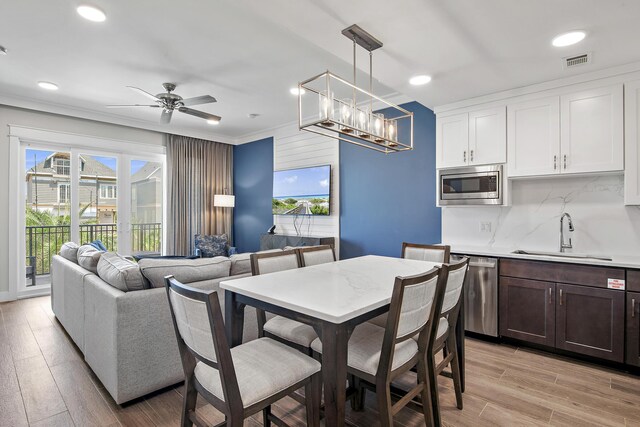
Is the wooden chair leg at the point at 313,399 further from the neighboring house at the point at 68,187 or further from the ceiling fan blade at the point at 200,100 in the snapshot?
the neighboring house at the point at 68,187

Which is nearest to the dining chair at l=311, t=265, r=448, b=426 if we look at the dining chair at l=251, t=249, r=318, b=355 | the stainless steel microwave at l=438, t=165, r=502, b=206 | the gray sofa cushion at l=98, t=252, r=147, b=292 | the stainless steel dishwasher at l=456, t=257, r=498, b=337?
the dining chair at l=251, t=249, r=318, b=355

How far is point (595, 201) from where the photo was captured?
10.2ft

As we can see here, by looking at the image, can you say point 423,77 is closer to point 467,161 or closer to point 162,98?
point 467,161

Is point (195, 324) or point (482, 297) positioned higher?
point (195, 324)

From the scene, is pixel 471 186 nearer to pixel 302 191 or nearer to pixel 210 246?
pixel 302 191

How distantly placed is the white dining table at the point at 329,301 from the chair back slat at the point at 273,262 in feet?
0.64

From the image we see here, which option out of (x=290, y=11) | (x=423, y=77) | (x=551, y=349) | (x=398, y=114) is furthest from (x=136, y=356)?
(x=398, y=114)

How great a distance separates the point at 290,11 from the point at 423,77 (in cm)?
149

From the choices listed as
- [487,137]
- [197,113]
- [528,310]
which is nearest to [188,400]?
[528,310]

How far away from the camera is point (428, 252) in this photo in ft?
9.46

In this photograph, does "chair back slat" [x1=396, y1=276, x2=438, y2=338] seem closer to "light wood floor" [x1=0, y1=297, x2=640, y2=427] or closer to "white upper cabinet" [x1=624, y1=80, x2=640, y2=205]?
"light wood floor" [x1=0, y1=297, x2=640, y2=427]

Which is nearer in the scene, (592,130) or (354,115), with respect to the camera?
(354,115)

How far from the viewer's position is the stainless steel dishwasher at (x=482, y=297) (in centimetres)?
313

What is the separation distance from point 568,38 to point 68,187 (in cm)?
630
